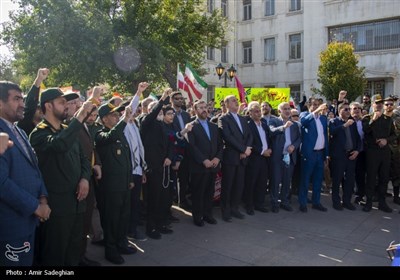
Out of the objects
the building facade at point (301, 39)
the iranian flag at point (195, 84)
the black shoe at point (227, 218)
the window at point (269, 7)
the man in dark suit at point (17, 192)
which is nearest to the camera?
the man in dark suit at point (17, 192)

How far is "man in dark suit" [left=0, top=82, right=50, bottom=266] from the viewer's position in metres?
2.90

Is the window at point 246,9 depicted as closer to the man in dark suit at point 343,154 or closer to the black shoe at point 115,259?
the man in dark suit at point 343,154

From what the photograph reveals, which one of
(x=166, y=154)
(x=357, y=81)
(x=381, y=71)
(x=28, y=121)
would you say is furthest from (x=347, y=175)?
(x=381, y=71)

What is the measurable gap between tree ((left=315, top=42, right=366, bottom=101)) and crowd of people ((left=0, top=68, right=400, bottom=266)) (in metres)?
11.2

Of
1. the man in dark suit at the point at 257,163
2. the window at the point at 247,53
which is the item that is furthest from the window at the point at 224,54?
the man in dark suit at the point at 257,163

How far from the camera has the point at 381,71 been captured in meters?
23.8

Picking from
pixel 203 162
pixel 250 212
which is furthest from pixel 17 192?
pixel 250 212

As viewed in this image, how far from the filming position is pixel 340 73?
19125 mm

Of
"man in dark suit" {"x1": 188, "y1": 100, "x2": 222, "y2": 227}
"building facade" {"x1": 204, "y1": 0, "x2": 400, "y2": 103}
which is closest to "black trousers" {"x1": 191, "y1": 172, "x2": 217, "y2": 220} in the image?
"man in dark suit" {"x1": 188, "y1": 100, "x2": 222, "y2": 227}

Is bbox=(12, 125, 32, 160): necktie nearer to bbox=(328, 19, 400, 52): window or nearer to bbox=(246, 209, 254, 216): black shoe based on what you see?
bbox=(246, 209, 254, 216): black shoe

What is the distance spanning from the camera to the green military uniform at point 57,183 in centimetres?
343

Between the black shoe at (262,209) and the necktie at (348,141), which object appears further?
the necktie at (348,141)

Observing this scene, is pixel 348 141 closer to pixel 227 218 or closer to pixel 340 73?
pixel 227 218

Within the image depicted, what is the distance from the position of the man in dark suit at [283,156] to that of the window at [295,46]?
2236 cm
